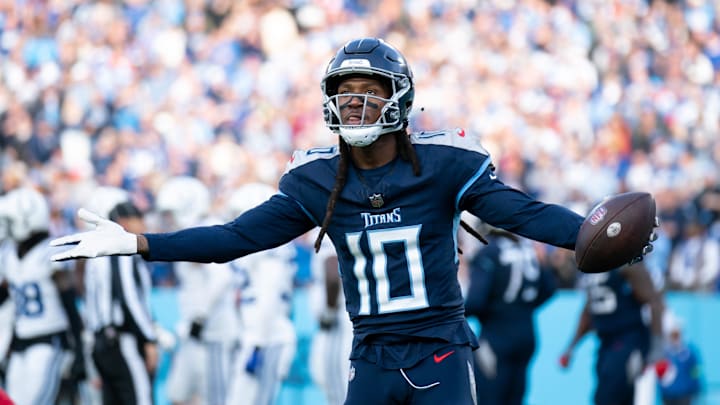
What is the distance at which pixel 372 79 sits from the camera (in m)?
4.68

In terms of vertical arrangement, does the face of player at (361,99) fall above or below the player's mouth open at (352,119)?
above

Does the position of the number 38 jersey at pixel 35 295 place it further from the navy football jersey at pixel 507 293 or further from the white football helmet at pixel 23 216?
the navy football jersey at pixel 507 293

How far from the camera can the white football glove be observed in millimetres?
4445

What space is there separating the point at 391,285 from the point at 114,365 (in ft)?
12.6

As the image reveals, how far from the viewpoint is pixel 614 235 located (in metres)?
4.24

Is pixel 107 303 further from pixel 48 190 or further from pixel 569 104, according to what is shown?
pixel 569 104

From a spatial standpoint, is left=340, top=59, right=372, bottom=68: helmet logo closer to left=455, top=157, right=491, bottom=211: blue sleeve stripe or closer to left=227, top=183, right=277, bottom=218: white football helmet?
left=455, top=157, right=491, bottom=211: blue sleeve stripe

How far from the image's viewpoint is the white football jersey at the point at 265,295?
8.57 m

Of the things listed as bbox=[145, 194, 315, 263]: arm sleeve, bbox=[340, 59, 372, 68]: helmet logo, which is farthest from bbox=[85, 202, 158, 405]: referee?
bbox=[340, 59, 372, 68]: helmet logo

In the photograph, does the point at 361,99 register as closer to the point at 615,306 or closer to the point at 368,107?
the point at 368,107

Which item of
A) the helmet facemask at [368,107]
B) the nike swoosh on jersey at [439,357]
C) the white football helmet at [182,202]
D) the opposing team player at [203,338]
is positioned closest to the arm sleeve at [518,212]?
the helmet facemask at [368,107]

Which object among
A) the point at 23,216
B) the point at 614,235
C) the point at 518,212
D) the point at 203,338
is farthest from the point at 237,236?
the point at 203,338

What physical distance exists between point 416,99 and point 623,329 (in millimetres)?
8432

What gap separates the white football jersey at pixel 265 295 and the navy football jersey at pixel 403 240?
385 cm
